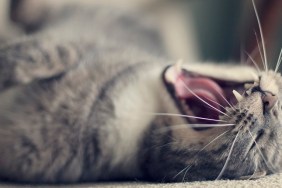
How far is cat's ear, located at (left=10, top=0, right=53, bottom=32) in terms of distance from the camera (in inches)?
65.9

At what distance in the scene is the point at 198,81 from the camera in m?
1.09

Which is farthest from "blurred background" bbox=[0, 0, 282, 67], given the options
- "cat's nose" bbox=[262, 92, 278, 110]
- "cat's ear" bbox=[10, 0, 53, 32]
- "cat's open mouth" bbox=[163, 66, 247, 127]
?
"cat's nose" bbox=[262, 92, 278, 110]

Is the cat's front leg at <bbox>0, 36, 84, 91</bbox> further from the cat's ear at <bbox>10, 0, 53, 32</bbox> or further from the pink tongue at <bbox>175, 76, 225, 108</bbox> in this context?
the cat's ear at <bbox>10, 0, 53, 32</bbox>

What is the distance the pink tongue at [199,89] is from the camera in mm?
1049

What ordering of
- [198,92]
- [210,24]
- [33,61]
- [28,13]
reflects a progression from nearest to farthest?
[198,92] → [33,61] → [28,13] → [210,24]

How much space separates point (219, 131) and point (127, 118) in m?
0.25

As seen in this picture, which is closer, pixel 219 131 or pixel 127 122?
pixel 219 131

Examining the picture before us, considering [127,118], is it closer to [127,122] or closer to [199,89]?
[127,122]

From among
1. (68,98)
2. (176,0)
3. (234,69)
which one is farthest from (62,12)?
(234,69)

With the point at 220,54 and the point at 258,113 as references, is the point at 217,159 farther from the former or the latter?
the point at 220,54

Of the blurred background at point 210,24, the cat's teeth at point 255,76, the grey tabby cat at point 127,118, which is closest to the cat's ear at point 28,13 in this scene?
the blurred background at point 210,24

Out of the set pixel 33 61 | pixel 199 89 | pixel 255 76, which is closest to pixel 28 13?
pixel 33 61

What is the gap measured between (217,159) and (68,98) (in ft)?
1.35

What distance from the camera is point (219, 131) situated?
0.97 m
